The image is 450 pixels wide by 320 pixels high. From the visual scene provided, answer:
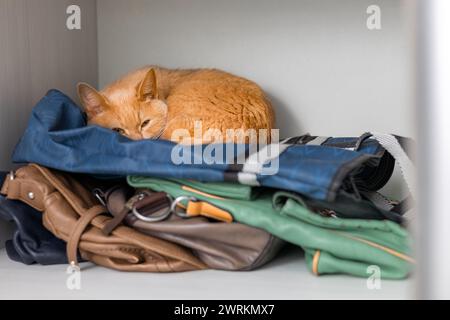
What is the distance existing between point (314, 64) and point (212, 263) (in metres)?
0.70

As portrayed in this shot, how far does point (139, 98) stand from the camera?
4.27 feet

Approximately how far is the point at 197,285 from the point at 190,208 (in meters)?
0.12

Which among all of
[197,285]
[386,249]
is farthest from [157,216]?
[386,249]

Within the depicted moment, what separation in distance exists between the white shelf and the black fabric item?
0.08 feet

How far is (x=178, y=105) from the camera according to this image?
1293mm

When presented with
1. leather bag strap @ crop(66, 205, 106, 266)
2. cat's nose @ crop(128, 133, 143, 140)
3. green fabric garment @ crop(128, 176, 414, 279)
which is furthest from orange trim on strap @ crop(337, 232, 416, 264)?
cat's nose @ crop(128, 133, 143, 140)

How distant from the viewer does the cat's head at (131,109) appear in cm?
125

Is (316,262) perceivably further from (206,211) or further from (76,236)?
(76,236)

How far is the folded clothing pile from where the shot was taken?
0.84 meters

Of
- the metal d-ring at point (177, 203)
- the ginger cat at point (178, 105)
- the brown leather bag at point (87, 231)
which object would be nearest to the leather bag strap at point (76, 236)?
the brown leather bag at point (87, 231)

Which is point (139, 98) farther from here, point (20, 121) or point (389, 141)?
point (389, 141)

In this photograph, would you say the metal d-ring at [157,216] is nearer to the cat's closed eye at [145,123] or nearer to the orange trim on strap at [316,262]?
the orange trim on strap at [316,262]

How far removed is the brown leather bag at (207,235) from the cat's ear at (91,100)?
0.39 metres

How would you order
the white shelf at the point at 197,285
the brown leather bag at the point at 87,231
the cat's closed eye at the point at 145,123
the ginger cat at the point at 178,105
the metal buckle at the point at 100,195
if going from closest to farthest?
the white shelf at the point at 197,285 < the brown leather bag at the point at 87,231 < the metal buckle at the point at 100,195 < the ginger cat at the point at 178,105 < the cat's closed eye at the point at 145,123
